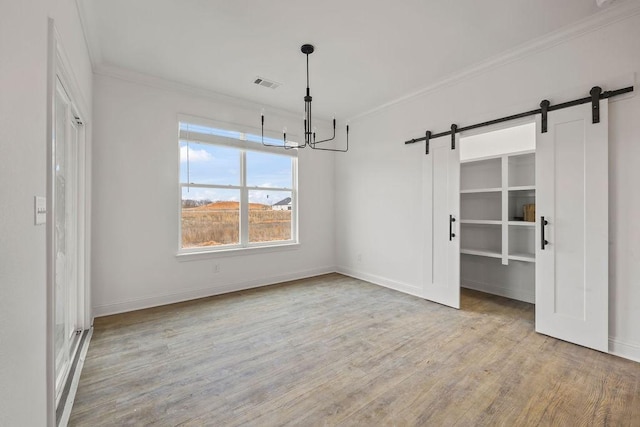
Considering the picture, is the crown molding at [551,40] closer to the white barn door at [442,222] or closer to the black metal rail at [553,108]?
the black metal rail at [553,108]

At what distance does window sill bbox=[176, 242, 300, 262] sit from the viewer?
3947 millimetres

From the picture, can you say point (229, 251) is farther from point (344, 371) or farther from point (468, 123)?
point (468, 123)

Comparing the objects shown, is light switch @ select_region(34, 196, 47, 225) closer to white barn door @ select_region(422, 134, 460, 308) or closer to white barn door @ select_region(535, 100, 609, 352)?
white barn door @ select_region(422, 134, 460, 308)

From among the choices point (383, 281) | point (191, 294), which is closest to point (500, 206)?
point (383, 281)

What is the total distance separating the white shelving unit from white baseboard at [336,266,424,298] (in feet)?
3.01

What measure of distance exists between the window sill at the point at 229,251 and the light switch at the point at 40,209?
2.56 meters

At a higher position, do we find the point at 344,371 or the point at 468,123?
the point at 468,123

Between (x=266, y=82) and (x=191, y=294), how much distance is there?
306cm

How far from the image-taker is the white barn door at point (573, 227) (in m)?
2.54

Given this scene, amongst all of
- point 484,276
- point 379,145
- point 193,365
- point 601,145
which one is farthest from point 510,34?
point 193,365

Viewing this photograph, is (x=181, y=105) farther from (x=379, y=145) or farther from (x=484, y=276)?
(x=484, y=276)

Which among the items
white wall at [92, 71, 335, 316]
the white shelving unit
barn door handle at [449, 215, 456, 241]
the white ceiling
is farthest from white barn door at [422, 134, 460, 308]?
white wall at [92, 71, 335, 316]

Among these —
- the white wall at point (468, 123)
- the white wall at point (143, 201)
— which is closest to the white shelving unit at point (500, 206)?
the white wall at point (468, 123)

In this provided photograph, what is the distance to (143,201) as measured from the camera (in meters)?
3.64
